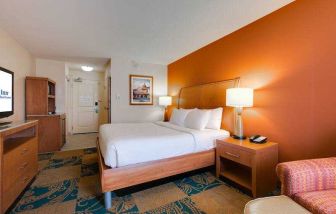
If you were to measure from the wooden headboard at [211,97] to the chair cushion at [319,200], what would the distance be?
165cm

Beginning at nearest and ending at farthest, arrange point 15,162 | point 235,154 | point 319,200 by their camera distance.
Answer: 1. point 319,200
2. point 15,162
3. point 235,154

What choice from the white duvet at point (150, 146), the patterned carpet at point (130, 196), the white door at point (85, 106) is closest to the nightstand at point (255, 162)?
the patterned carpet at point (130, 196)

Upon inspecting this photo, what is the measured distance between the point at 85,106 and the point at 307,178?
6085 millimetres

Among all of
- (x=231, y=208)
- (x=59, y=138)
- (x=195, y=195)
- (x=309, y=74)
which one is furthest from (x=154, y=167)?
(x=59, y=138)

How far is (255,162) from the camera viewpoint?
1.78 m

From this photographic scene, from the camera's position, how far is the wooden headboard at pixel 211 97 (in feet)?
9.02

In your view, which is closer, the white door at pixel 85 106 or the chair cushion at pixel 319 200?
the chair cushion at pixel 319 200

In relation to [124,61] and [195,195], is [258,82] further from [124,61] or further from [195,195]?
[124,61]

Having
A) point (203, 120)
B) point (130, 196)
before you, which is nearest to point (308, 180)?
point (203, 120)

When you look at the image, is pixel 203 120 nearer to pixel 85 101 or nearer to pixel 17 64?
pixel 17 64

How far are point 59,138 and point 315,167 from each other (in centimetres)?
437

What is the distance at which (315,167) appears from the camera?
1142 millimetres

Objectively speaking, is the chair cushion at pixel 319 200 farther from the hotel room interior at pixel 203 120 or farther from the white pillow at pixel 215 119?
the white pillow at pixel 215 119

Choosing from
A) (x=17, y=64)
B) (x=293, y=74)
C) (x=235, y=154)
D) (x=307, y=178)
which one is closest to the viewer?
(x=307, y=178)
